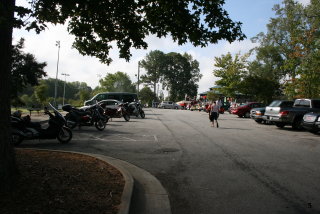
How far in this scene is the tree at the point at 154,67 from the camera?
3765 inches

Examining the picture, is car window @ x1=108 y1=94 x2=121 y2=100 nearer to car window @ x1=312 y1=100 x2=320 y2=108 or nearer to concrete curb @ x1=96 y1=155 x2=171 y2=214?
car window @ x1=312 y1=100 x2=320 y2=108

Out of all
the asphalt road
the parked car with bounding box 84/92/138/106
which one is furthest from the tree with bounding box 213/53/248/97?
the asphalt road

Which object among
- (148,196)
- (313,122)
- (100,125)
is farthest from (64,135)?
(313,122)

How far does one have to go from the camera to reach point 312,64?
84.5 feet

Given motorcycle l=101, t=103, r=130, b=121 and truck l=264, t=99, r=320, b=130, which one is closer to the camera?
truck l=264, t=99, r=320, b=130

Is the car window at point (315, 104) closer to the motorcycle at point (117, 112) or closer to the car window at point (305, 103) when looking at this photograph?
the car window at point (305, 103)

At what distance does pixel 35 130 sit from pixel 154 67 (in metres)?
88.1

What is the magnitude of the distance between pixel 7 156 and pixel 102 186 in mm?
1514

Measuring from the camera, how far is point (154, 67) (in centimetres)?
9638

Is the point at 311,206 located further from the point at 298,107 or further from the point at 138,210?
the point at 298,107

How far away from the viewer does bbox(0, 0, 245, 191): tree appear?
14.5ft

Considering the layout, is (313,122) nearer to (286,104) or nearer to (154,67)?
(286,104)

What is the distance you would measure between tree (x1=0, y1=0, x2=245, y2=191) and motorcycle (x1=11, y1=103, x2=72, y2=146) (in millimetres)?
3017

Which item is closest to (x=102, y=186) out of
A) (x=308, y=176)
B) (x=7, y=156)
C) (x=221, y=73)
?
(x=7, y=156)
